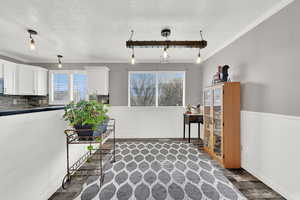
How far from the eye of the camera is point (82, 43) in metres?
2.76

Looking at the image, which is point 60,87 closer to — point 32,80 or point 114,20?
point 32,80

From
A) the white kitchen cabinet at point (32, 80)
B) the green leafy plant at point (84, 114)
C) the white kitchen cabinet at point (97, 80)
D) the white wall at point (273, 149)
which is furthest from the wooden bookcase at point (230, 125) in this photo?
the white kitchen cabinet at point (32, 80)

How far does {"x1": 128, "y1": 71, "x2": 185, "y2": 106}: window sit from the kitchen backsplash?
2755 millimetres

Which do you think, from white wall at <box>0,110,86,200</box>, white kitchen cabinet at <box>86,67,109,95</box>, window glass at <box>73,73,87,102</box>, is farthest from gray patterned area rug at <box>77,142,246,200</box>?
window glass at <box>73,73,87,102</box>

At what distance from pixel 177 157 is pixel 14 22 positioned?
3.68 m

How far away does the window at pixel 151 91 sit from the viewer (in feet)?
13.4

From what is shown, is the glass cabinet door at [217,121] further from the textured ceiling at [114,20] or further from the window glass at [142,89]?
the window glass at [142,89]

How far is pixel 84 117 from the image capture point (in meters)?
1.60

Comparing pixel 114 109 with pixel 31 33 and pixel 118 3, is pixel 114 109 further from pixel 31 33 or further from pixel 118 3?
pixel 118 3

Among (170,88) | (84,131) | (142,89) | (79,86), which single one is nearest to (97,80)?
(79,86)

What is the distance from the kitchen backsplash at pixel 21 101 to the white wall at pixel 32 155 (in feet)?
9.73

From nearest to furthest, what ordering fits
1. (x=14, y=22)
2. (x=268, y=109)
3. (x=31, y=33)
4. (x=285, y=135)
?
(x=285, y=135)
(x=268, y=109)
(x=14, y=22)
(x=31, y=33)

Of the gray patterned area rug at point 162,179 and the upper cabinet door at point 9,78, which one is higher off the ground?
the upper cabinet door at point 9,78

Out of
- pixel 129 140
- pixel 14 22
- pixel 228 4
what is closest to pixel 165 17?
pixel 228 4
